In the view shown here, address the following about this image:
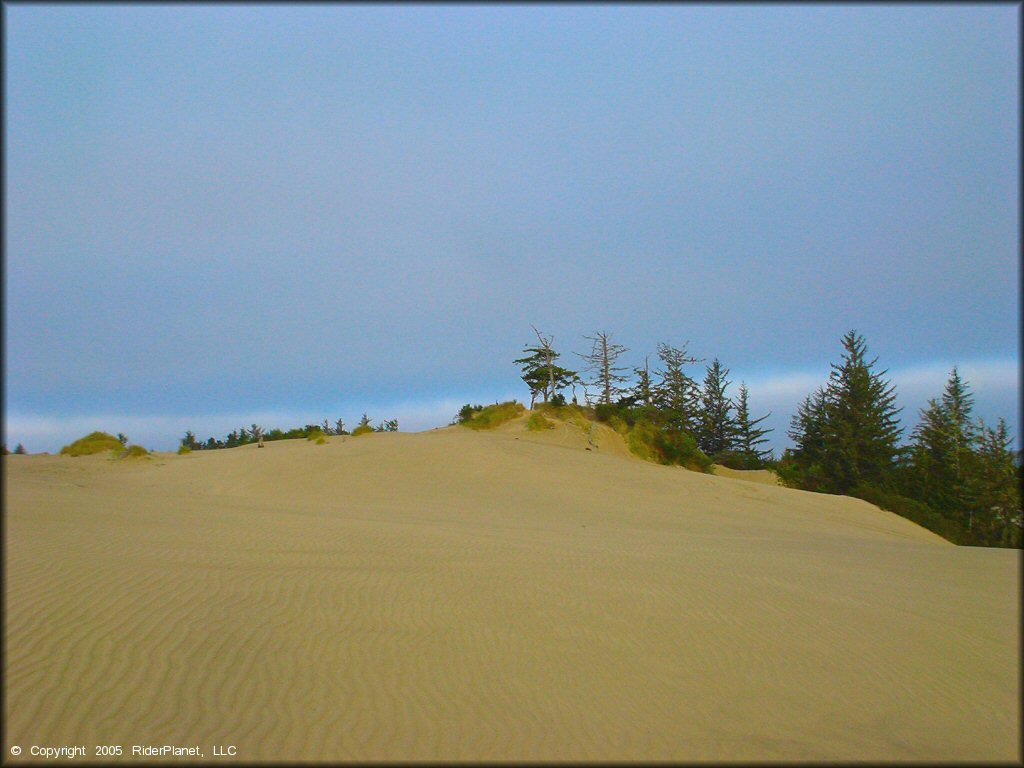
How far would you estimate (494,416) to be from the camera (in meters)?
35.1

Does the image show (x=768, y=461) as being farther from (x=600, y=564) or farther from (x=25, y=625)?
(x=25, y=625)

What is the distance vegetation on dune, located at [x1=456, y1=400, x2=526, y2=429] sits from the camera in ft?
113

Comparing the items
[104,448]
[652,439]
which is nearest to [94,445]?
[104,448]

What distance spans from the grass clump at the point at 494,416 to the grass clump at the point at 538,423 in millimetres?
1765

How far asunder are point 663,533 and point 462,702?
445 inches

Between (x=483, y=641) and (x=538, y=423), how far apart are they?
1063 inches

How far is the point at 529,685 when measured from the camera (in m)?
5.34

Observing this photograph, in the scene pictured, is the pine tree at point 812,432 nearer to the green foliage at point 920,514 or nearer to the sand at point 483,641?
the green foliage at point 920,514

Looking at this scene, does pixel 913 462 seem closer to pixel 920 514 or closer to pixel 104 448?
pixel 920 514

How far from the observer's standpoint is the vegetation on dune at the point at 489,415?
34594mm

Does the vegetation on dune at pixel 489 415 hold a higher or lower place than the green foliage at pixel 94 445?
higher

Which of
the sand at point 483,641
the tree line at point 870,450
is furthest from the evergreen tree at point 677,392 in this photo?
the sand at point 483,641

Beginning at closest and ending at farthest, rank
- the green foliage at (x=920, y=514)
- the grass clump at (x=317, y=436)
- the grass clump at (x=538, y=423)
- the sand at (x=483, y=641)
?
the sand at (x=483, y=641), the green foliage at (x=920, y=514), the grass clump at (x=317, y=436), the grass clump at (x=538, y=423)

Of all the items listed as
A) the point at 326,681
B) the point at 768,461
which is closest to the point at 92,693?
the point at 326,681
